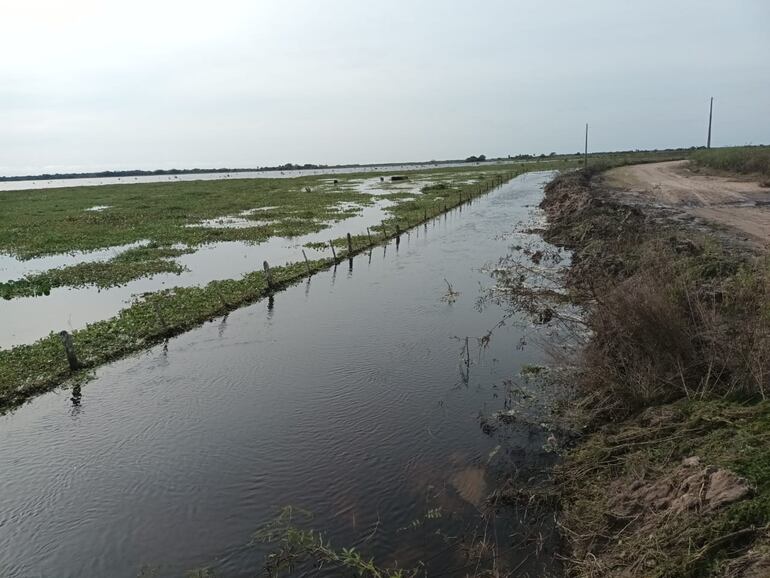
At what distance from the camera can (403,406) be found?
13820 mm

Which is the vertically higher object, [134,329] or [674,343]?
[674,343]

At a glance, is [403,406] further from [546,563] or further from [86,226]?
[86,226]

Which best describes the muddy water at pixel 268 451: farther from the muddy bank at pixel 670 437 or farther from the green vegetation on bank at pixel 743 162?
the green vegetation on bank at pixel 743 162

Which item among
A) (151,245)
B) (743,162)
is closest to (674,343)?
(151,245)

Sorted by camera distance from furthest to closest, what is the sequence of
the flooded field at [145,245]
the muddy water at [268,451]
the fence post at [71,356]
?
1. the flooded field at [145,245]
2. the fence post at [71,356]
3. the muddy water at [268,451]

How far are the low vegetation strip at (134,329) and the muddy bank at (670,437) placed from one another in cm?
1596

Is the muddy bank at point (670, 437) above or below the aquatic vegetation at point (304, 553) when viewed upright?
above

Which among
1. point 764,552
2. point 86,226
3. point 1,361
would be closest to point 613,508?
point 764,552

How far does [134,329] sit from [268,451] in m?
11.0

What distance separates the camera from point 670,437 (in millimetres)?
8625

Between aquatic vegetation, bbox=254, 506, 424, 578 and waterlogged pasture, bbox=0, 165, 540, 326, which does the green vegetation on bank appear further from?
aquatic vegetation, bbox=254, 506, 424, 578

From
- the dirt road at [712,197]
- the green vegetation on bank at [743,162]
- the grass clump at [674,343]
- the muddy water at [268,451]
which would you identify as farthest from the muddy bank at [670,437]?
the green vegetation on bank at [743,162]

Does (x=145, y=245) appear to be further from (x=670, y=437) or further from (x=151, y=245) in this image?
(x=670, y=437)

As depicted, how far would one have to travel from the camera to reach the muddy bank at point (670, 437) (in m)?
6.38
